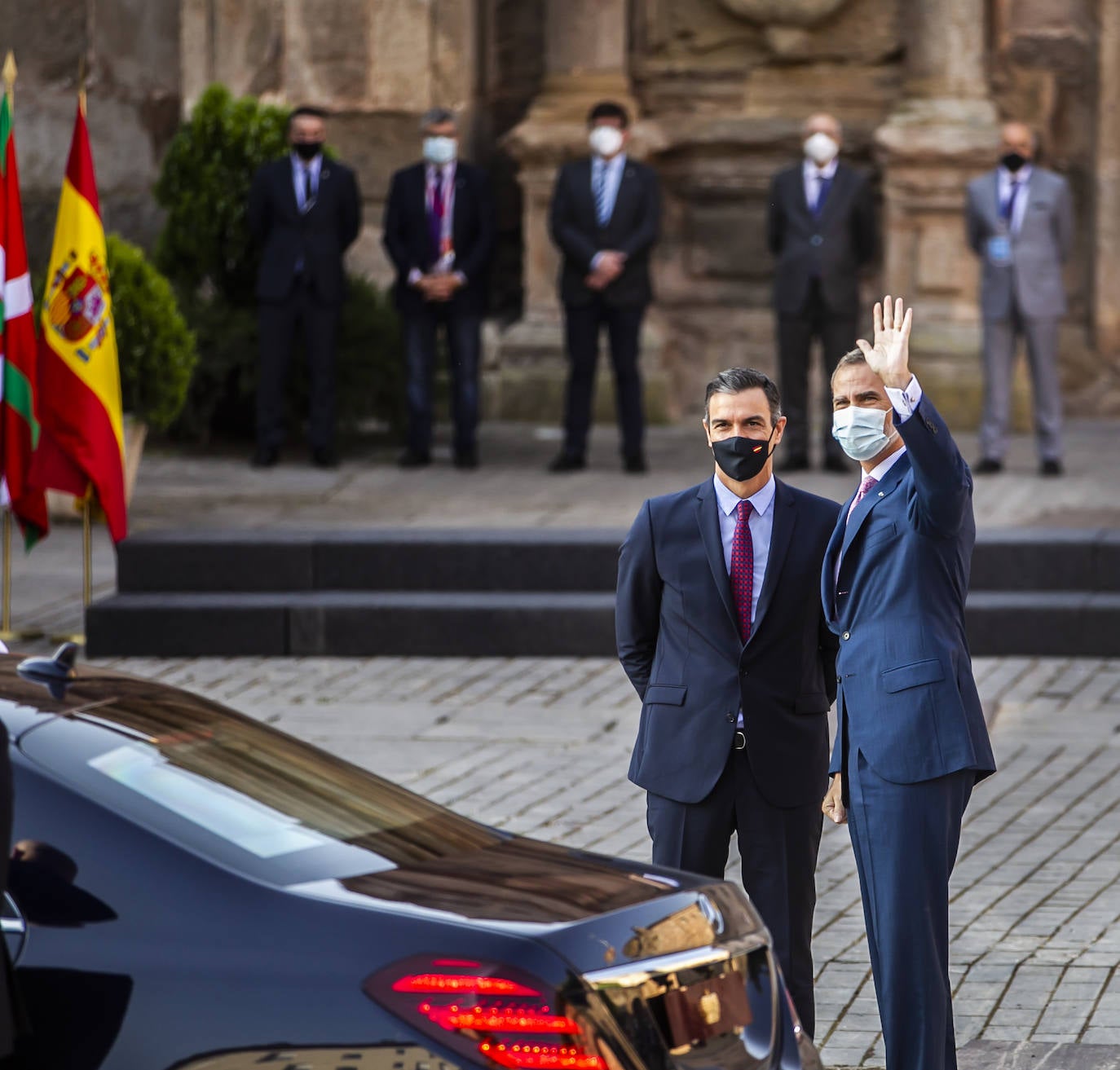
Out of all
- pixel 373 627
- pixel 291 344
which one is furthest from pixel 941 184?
pixel 373 627

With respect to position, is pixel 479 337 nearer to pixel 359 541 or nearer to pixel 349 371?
pixel 349 371

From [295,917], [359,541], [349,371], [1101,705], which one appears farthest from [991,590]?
[295,917]

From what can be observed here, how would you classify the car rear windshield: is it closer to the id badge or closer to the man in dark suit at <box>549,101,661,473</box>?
the man in dark suit at <box>549,101,661,473</box>

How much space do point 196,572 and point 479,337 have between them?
11.6 ft

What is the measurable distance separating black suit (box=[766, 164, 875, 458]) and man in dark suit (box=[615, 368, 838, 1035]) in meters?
8.66

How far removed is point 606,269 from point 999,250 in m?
2.44

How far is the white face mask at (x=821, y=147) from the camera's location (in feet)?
44.6

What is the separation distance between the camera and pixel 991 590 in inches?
425

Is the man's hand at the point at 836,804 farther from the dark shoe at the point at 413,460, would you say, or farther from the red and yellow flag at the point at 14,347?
the dark shoe at the point at 413,460

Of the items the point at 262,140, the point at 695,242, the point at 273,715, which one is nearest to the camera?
the point at 273,715

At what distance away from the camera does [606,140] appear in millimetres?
13672

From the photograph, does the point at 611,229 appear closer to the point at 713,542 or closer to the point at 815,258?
the point at 815,258

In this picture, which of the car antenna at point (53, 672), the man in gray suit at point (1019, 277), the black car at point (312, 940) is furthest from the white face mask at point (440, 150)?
the black car at point (312, 940)

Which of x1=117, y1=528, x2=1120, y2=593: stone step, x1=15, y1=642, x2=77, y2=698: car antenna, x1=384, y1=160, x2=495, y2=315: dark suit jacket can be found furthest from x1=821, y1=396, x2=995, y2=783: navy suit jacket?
x1=384, y1=160, x2=495, y2=315: dark suit jacket
